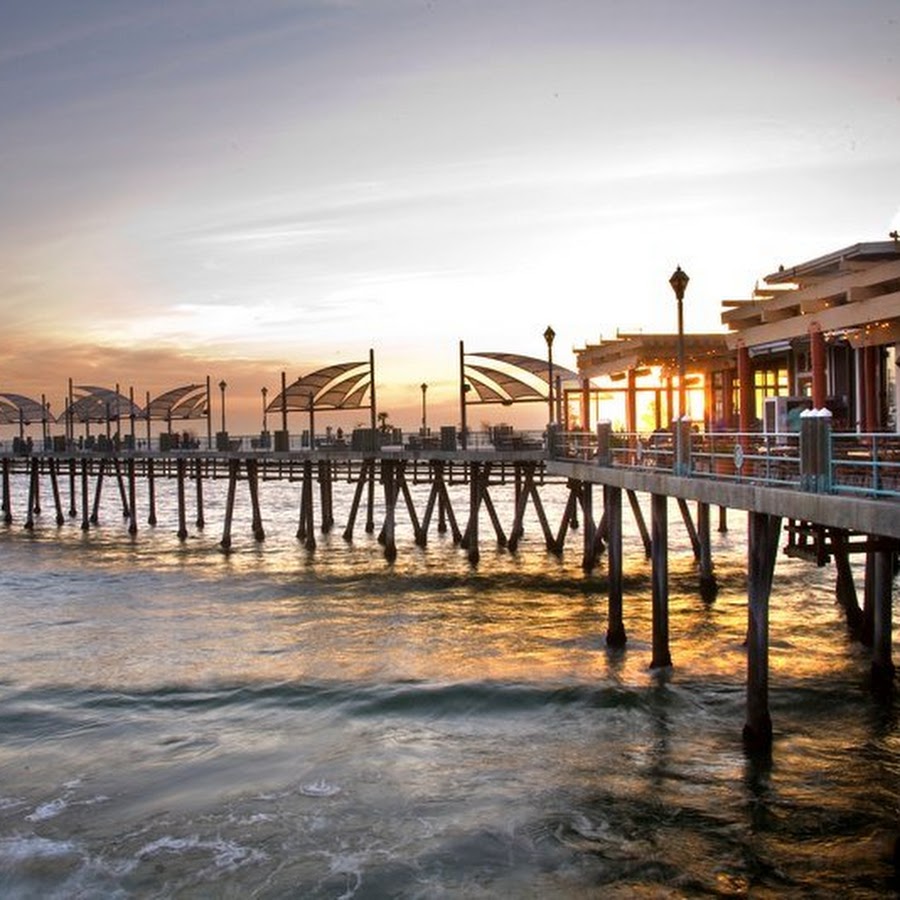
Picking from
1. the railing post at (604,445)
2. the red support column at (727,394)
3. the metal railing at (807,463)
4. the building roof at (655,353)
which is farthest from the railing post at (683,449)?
the red support column at (727,394)

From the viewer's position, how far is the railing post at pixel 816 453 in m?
11.6

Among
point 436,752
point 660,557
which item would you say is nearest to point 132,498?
point 660,557

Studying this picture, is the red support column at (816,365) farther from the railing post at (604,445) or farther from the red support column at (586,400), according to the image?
the red support column at (586,400)

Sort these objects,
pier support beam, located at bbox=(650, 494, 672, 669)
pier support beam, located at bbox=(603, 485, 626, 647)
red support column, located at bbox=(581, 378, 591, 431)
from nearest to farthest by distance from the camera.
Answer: pier support beam, located at bbox=(650, 494, 672, 669) < pier support beam, located at bbox=(603, 485, 626, 647) < red support column, located at bbox=(581, 378, 591, 431)

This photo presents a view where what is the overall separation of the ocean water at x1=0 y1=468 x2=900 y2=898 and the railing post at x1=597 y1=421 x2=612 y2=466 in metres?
3.72

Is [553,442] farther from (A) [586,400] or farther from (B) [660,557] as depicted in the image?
(B) [660,557]

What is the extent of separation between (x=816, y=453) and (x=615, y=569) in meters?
8.29

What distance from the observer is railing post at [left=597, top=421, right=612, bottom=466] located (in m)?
21.4

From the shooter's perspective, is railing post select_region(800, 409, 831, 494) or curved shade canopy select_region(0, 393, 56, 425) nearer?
railing post select_region(800, 409, 831, 494)

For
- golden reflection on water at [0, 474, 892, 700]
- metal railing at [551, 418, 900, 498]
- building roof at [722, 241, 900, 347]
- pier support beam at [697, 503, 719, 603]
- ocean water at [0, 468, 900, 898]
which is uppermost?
building roof at [722, 241, 900, 347]

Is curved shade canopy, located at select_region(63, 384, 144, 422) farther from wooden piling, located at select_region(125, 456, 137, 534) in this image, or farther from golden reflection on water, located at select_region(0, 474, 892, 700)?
golden reflection on water, located at select_region(0, 474, 892, 700)

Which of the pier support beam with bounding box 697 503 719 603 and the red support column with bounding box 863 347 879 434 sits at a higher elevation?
the red support column with bounding box 863 347 879 434

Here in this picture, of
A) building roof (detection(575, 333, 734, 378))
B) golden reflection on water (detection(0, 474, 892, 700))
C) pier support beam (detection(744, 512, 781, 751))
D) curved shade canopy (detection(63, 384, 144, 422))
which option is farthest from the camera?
curved shade canopy (detection(63, 384, 144, 422))

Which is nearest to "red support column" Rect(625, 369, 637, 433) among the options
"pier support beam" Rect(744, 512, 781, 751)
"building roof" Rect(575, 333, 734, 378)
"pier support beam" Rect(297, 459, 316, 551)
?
"building roof" Rect(575, 333, 734, 378)
